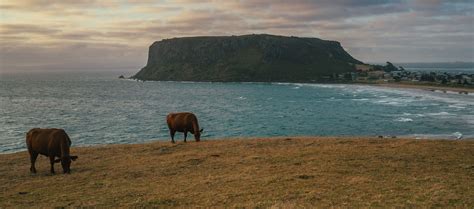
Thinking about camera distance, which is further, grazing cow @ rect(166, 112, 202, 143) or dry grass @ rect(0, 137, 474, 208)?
grazing cow @ rect(166, 112, 202, 143)

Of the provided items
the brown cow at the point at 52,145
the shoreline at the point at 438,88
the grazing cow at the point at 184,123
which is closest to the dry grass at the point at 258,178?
the brown cow at the point at 52,145

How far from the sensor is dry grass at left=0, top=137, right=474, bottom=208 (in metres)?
15.7

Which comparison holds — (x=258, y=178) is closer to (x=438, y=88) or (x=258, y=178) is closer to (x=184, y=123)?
(x=184, y=123)

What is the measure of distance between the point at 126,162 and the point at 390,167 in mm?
14224

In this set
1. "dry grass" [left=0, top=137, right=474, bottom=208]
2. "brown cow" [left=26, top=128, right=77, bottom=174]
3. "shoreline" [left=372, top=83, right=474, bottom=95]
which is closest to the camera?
"dry grass" [left=0, top=137, right=474, bottom=208]

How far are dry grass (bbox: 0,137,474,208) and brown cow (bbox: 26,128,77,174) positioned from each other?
2.70 ft

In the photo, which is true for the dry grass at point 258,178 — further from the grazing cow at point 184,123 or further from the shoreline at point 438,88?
the shoreline at point 438,88

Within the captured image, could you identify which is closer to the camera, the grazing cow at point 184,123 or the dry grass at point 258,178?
the dry grass at point 258,178

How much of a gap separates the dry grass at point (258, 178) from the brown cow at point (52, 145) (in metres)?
0.82

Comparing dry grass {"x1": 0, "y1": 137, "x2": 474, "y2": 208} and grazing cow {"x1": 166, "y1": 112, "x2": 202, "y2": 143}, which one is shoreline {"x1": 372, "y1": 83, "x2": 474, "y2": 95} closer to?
grazing cow {"x1": 166, "y1": 112, "x2": 202, "y2": 143}

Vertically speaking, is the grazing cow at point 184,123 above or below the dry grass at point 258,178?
above

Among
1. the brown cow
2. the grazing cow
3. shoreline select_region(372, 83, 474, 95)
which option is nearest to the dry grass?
the brown cow

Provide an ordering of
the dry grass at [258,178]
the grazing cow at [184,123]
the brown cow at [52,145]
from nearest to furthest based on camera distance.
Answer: the dry grass at [258,178] < the brown cow at [52,145] < the grazing cow at [184,123]

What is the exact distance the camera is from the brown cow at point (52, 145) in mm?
22652
